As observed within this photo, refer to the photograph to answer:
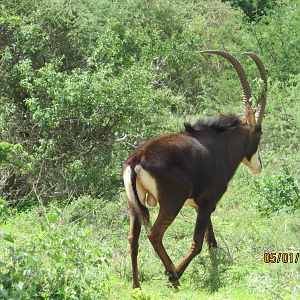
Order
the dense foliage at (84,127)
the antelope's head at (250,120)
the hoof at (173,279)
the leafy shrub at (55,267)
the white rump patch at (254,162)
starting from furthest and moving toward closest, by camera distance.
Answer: the dense foliage at (84,127) < the white rump patch at (254,162) < the antelope's head at (250,120) < the hoof at (173,279) < the leafy shrub at (55,267)

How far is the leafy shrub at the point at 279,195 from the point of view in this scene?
941 centimetres

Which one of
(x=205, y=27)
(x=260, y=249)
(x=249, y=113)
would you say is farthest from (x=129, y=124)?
(x=205, y=27)

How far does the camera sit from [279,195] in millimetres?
9555

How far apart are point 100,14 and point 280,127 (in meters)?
7.54

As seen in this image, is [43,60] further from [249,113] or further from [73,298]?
[73,298]

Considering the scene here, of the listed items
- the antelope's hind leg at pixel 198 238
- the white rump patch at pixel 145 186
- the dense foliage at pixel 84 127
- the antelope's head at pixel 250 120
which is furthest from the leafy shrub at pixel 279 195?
the white rump patch at pixel 145 186

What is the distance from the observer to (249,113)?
8203 millimetres
